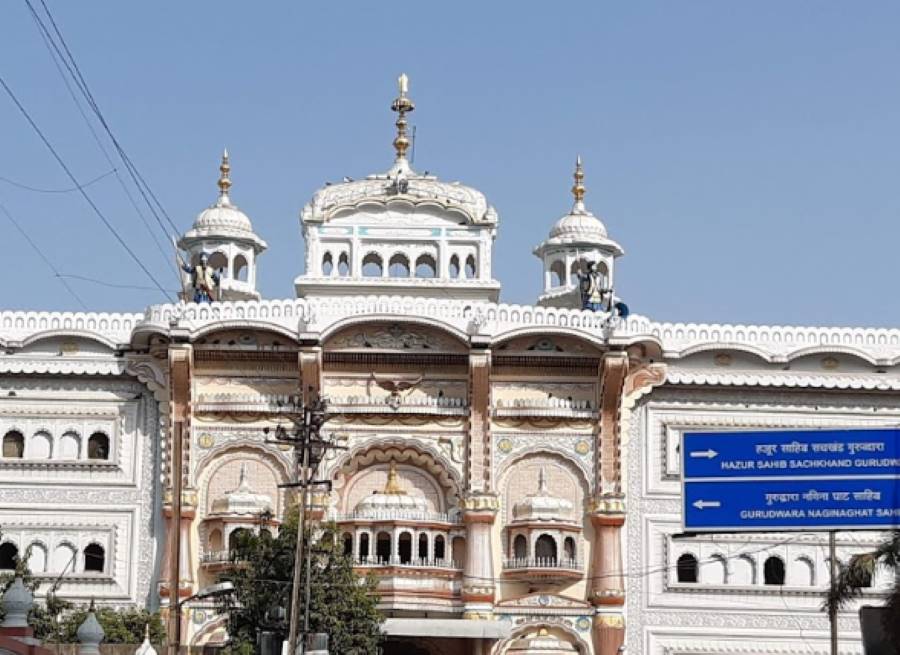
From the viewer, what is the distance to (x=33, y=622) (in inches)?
1789

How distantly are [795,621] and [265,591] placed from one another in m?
14.7

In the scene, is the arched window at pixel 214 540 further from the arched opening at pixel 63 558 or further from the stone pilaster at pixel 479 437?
the stone pilaster at pixel 479 437

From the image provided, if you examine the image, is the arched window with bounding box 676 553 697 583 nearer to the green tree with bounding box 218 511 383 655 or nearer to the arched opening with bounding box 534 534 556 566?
the arched opening with bounding box 534 534 556 566

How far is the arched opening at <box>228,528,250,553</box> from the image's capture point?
44.0m

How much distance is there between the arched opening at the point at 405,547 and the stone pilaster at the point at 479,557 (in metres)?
1.44

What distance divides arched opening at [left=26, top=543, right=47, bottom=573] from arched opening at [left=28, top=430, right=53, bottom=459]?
2.25m

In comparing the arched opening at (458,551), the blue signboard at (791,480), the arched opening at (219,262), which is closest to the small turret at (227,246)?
the arched opening at (219,262)

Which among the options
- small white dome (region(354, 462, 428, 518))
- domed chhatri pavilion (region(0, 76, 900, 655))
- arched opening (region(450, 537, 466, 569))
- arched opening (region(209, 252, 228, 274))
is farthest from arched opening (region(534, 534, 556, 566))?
arched opening (region(209, 252, 228, 274))

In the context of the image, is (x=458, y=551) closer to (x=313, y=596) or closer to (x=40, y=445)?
(x=313, y=596)

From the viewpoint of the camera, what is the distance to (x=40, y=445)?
50125 millimetres

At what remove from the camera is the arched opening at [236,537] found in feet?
144

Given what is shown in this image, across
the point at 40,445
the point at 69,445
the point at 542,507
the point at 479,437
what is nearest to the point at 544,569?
the point at 542,507

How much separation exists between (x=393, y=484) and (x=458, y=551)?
2340 mm

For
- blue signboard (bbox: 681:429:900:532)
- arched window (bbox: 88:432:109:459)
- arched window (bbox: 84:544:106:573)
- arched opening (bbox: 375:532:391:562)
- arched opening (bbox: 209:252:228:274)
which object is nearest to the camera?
blue signboard (bbox: 681:429:900:532)
